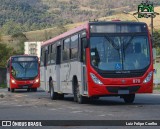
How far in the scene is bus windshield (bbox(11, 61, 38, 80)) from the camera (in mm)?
44688

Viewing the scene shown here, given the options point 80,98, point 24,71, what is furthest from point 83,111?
point 24,71

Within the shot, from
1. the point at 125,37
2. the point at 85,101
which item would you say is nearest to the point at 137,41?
the point at 125,37

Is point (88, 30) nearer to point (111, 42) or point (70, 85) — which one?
point (111, 42)

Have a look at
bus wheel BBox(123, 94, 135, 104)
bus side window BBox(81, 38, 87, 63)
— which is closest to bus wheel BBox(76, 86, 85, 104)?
A: bus side window BBox(81, 38, 87, 63)

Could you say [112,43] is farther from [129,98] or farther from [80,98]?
[129,98]

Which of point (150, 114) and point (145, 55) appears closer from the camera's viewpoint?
point (150, 114)

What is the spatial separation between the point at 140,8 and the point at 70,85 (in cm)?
3356

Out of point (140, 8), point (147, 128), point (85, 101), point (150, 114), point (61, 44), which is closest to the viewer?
point (147, 128)

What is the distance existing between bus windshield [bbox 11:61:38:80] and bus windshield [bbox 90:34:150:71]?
23.4m

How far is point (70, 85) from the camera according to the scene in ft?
79.7

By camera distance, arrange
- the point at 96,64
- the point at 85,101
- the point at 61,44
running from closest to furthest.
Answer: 1. the point at 96,64
2. the point at 85,101
3. the point at 61,44

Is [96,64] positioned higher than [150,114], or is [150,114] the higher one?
[96,64]

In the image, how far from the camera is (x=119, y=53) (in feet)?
70.3

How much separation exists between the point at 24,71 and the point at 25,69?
0.86ft
